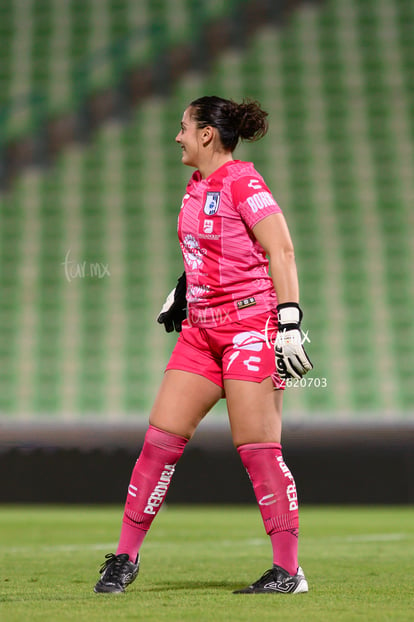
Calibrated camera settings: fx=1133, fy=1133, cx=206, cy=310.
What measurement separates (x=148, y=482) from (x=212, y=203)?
998 mm

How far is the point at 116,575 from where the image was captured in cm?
386

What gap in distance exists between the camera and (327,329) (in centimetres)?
1162

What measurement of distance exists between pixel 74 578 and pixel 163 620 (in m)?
1.42

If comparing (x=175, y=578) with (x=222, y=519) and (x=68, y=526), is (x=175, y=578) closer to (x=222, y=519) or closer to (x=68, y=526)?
(x=68, y=526)

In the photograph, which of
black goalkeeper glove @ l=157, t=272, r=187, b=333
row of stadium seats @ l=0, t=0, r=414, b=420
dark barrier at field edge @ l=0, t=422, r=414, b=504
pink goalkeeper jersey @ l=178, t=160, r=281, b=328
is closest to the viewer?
pink goalkeeper jersey @ l=178, t=160, r=281, b=328

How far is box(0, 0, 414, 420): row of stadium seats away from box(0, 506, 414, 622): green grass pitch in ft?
6.71

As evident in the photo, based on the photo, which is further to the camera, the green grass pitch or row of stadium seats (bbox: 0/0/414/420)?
row of stadium seats (bbox: 0/0/414/420)

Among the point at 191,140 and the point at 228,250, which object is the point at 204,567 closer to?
the point at 228,250

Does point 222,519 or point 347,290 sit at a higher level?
point 347,290

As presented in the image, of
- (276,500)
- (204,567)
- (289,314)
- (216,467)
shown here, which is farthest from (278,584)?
(216,467)

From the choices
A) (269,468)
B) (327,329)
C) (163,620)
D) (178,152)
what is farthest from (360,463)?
(163,620)

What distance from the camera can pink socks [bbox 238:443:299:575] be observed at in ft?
12.6

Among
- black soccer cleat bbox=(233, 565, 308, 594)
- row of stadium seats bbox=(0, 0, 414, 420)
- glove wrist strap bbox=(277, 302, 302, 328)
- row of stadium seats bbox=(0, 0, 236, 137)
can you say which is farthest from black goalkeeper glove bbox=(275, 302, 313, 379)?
row of stadium seats bbox=(0, 0, 236, 137)

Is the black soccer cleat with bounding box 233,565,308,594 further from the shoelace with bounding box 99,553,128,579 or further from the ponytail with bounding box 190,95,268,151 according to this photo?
the ponytail with bounding box 190,95,268,151
